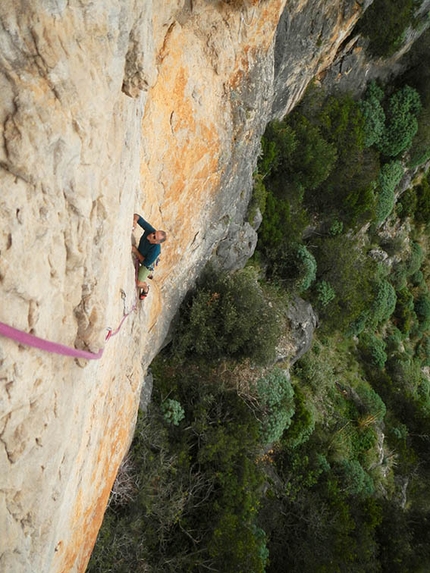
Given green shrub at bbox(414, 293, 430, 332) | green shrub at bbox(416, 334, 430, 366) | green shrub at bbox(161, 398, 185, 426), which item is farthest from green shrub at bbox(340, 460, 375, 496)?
green shrub at bbox(414, 293, 430, 332)

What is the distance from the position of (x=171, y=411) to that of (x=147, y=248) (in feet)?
18.3

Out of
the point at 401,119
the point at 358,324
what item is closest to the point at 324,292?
the point at 358,324

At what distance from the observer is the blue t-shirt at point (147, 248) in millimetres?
6607

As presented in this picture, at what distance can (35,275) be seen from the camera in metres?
3.86

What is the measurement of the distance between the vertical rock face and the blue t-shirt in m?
0.31

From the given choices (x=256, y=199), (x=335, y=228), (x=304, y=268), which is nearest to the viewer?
(x=256, y=199)

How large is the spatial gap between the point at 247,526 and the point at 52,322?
9435 millimetres

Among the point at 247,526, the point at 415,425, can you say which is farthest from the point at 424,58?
the point at 247,526

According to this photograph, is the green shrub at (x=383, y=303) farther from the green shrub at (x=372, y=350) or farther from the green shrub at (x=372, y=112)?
the green shrub at (x=372, y=112)

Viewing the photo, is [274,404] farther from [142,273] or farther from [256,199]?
[142,273]

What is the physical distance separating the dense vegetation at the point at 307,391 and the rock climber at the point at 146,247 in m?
3.95

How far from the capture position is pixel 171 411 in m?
11.0

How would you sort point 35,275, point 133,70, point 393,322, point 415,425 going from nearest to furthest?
1. point 35,275
2. point 133,70
3. point 415,425
4. point 393,322

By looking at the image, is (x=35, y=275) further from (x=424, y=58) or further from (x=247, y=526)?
(x=424, y=58)
